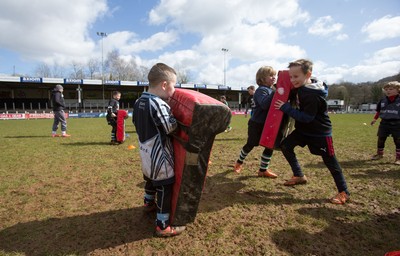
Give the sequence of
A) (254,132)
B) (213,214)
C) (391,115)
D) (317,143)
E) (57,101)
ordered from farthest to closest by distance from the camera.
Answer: (57,101) < (391,115) < (254,132) < (317,143) < (213,214)

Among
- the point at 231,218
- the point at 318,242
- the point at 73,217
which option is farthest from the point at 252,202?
the point at 73,217

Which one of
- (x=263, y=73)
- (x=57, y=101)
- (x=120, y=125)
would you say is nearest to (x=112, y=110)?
(x=120, y=125)

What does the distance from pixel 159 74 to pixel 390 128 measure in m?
6.18

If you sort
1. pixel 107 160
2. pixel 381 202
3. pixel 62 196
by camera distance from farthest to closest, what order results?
1. pixel 107 160
2. pixel 62 196
3. pixel 381 202

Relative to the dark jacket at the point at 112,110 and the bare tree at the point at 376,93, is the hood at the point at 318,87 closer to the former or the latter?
the dark jacket at the point at 112,110

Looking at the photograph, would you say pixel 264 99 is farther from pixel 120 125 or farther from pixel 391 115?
pixel 120 125

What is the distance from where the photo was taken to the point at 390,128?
621cm

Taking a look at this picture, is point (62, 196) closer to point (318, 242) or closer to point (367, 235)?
point (318, 242)

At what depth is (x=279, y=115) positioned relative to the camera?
12.9 feet

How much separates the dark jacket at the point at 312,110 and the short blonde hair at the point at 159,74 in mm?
1849

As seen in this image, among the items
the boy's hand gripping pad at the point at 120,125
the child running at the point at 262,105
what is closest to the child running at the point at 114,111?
the boy's hand gripping pad at the point at 120,125

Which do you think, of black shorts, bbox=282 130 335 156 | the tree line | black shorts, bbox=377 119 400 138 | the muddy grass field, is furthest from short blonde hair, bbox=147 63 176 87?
the tree line

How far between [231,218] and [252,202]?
61cm

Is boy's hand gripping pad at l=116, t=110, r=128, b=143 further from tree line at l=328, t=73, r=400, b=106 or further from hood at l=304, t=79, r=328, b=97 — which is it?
tree line at l=328, t=73, r=400, b=106
